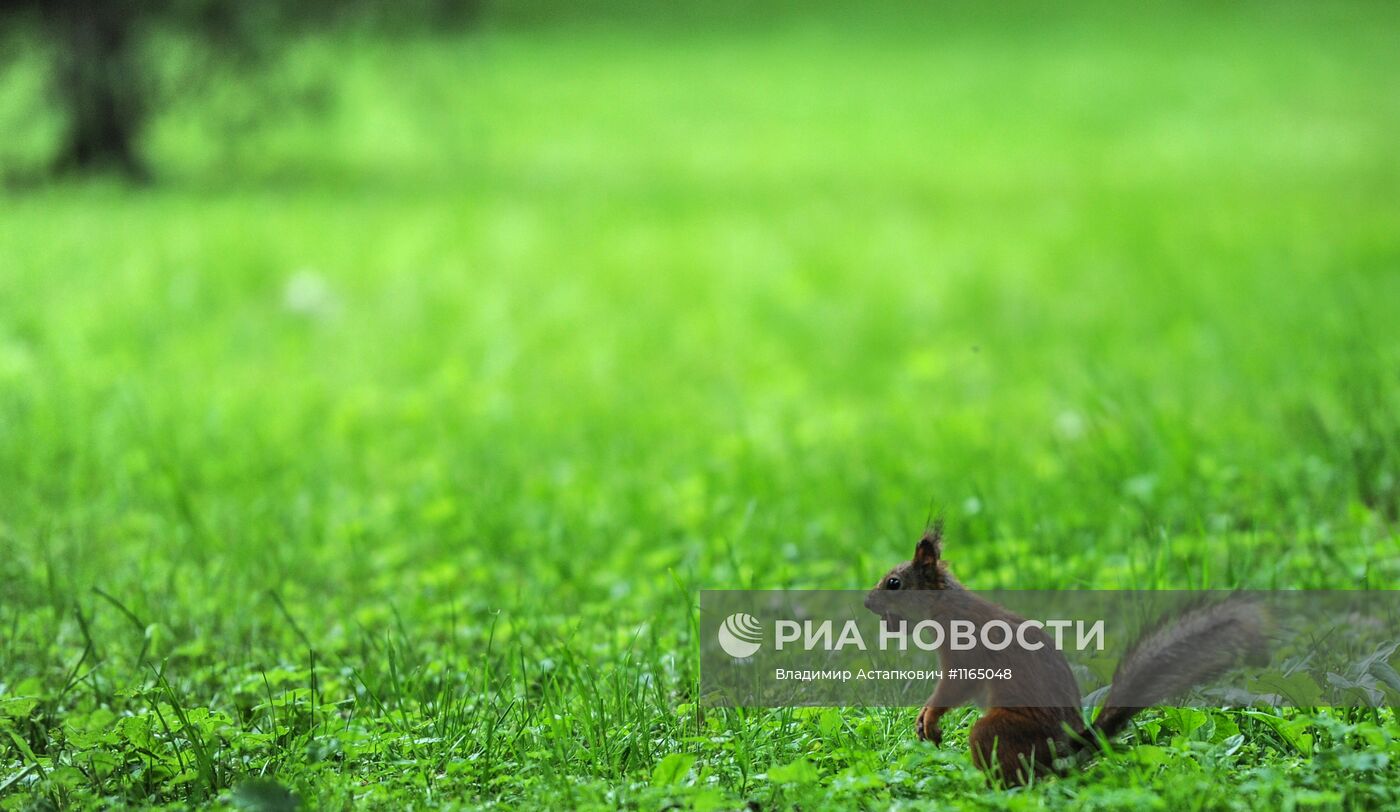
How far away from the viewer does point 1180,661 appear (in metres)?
2.42

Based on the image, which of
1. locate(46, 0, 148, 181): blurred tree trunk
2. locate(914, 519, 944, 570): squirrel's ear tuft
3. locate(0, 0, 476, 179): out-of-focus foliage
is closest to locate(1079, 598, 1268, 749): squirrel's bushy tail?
locate(914, 519, 944, 570): squirrel's ear tuft

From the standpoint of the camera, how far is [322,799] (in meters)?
2.44

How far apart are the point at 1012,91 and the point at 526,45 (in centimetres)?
980

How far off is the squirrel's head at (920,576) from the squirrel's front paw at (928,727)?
23cm

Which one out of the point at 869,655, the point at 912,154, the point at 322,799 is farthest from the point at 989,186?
the point at 322,799

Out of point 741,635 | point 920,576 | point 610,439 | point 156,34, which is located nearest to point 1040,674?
point 920,576

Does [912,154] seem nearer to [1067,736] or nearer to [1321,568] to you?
[1321,568]

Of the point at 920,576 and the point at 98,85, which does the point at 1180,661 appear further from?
the point at 98,85

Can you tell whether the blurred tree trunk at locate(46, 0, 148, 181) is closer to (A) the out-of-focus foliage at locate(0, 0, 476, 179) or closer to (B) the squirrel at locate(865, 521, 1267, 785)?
(A) the out-of-focus foliage at locate(0, 0, 476, 179)

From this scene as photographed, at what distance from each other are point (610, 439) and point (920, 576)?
11.2 feet

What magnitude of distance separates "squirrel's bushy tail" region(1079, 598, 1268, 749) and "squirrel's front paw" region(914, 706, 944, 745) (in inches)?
10.5

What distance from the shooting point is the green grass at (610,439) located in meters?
2.64

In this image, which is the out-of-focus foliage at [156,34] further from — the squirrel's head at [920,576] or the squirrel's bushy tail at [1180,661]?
the squirrel's bushy tail at [1180,661]

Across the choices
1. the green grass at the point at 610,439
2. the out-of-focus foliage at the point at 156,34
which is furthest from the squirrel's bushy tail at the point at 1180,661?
the out-of-focus foliage at the point at 156,34
